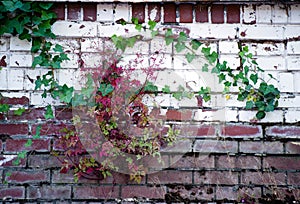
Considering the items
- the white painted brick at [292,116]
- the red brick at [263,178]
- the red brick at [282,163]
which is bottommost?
the red brick at [263,178]

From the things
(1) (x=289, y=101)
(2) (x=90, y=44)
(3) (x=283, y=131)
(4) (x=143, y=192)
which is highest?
(2) (x=90, y=44)

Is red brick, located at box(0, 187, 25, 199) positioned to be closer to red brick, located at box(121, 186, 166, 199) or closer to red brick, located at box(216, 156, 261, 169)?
red brick, located at box(121, 186, 166, 199)

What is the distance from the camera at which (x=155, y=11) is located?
212cm

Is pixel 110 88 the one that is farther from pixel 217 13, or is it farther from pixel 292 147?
pixel 292 147

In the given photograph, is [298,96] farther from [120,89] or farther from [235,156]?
[120,89]

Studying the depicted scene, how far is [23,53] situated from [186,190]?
3.84ft

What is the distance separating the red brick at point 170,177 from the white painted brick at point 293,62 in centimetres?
80

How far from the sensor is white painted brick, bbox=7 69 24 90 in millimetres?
2117

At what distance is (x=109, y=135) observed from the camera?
2045 millimetres

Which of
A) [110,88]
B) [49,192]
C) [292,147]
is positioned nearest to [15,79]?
[110,88]

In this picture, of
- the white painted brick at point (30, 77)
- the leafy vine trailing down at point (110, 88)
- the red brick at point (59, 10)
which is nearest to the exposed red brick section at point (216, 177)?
the leafy vine trailing down at point (110, 88)

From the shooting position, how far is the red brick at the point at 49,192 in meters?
2.10

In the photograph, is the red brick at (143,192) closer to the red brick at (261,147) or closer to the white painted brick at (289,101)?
the red brick at (261,147)

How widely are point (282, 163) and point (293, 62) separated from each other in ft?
1.82
